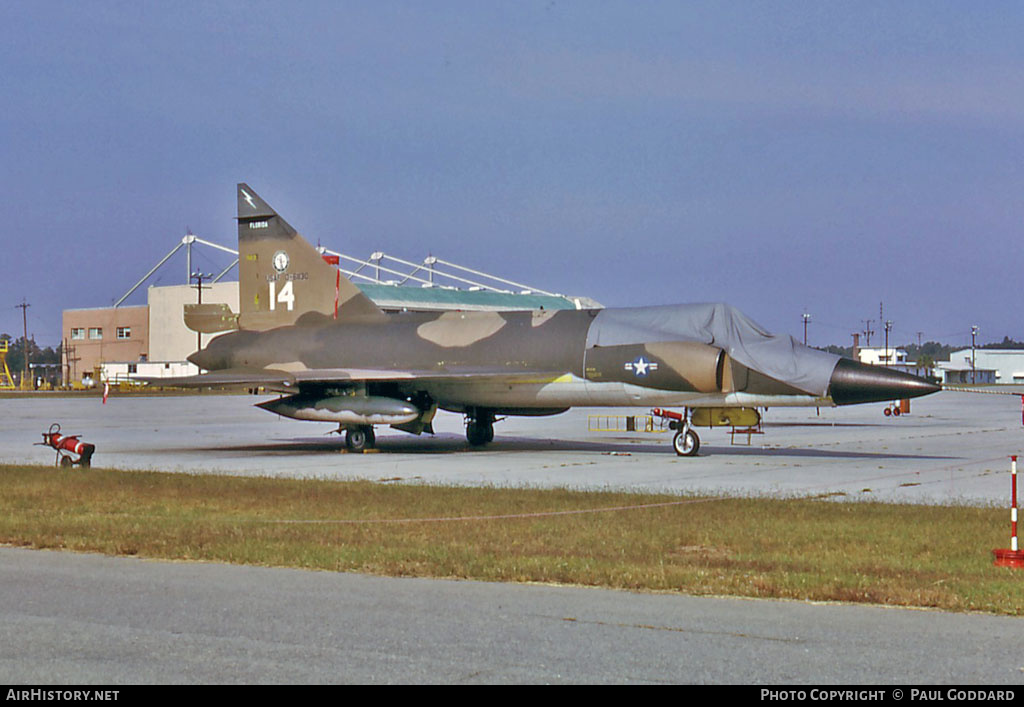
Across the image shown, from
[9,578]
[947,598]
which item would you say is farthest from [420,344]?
[947,598]

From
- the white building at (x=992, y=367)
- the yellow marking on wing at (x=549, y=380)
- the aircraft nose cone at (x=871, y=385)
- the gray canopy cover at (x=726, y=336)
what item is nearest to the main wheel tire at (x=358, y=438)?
the yellow marking on wing at (x=549, y=380)

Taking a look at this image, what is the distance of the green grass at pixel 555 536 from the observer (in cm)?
905

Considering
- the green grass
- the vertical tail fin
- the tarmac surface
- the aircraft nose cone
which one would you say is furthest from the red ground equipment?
the aircraft nose cone

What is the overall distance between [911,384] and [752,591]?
1284 cm

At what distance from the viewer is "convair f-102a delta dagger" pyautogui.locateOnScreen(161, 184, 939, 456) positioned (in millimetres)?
21719

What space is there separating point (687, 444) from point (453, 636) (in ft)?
53.9

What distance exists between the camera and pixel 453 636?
7.14 metres

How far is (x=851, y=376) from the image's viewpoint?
2069cm

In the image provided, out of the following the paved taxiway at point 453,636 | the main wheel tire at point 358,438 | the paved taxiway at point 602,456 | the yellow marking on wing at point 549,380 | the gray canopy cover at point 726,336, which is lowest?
the paved taxiway at point 453,636

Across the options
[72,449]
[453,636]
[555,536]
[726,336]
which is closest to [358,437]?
[72,449]

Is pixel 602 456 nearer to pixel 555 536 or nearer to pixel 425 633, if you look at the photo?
pixel 555 536

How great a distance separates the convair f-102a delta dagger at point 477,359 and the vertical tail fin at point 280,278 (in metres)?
0.03

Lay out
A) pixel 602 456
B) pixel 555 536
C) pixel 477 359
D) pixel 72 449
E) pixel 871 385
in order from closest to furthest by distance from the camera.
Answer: pixel 555 536 → pixel 72 449 → pixel 871 385 → pixel 602 456 → pixel 477 359

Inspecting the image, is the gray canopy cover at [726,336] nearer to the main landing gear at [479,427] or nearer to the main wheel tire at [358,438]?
the main landing gear at [479,427]
